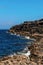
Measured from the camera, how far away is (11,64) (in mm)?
29172

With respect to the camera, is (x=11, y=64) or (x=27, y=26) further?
(x=27, y=26)

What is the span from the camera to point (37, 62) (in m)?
32.1

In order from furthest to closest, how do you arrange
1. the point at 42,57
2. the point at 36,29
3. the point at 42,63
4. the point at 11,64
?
the point at 36,29, the point at 42,57, the point at 42,63, the point at 11,64

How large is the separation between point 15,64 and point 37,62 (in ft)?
12.3

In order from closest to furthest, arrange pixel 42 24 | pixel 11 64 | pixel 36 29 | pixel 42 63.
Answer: pixel 11 64, pixel 42 63, pixel 36 29, pixel 42 24

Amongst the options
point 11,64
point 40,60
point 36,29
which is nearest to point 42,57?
point 40,60

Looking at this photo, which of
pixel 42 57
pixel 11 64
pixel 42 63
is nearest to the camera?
pixel 11 64

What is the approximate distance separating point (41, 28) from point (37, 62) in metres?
114

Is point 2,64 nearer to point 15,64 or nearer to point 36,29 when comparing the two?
point 15,64

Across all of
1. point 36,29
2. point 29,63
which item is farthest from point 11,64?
point 36,29

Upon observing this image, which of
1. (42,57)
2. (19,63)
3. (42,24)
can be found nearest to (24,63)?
(19,63)

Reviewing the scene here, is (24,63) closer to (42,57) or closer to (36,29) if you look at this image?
(42,57)

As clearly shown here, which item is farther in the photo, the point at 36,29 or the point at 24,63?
the point at 36,29

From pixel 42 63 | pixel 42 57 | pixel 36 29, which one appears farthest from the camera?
pixel 36 29
